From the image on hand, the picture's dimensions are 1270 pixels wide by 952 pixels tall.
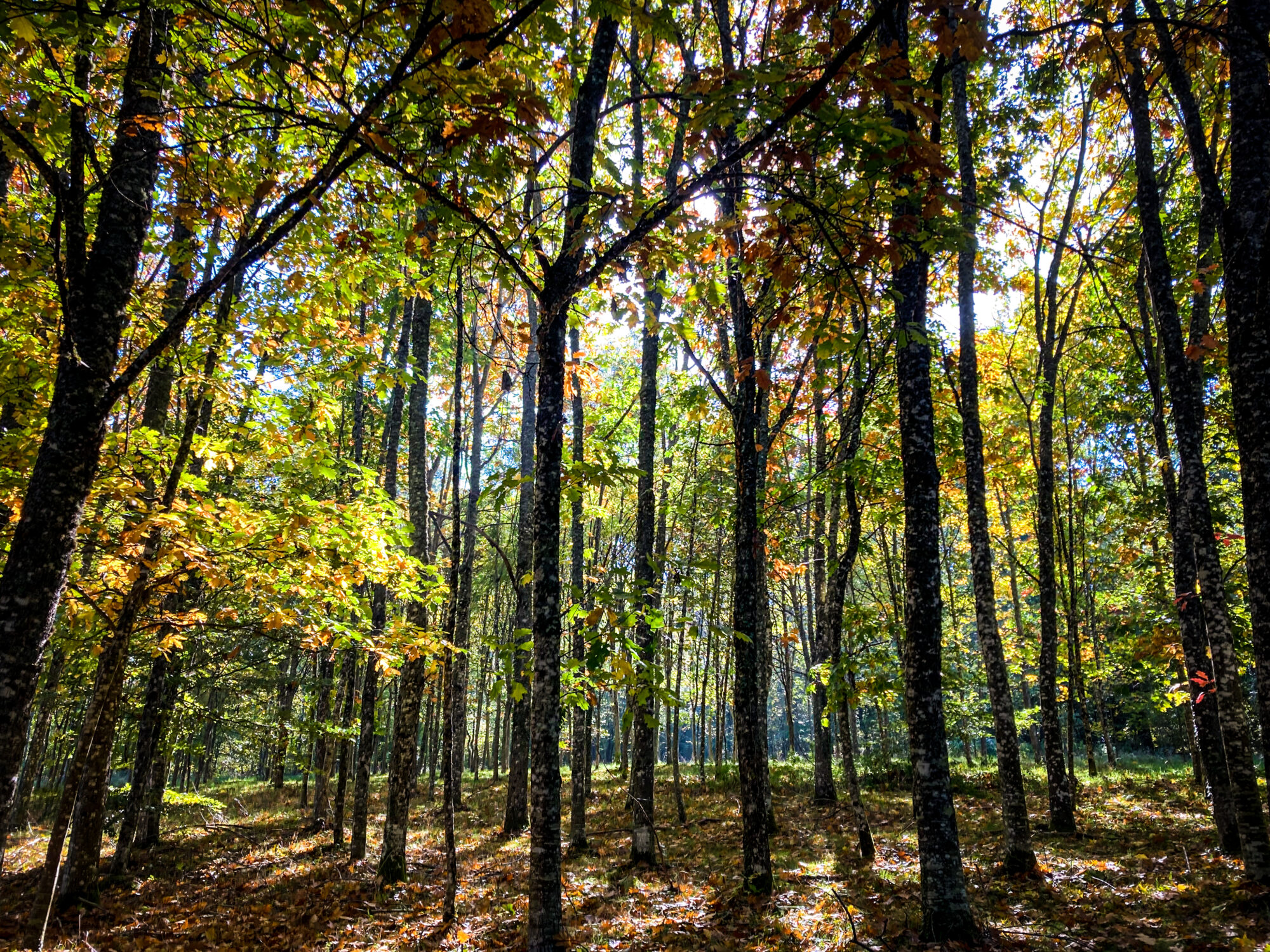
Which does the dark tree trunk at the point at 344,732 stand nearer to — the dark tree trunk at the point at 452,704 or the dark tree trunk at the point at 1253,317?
the dark tree trunk at the point at 452,704

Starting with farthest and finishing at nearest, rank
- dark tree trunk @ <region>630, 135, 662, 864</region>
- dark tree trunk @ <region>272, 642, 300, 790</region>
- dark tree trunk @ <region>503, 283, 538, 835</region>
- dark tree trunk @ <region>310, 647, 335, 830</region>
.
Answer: dark tree trunk @ <region>310, 647, 335, 830</region> < dark tree trunk @ <region>503, 283, 538, 835</region> < dark tree trunk @ <region>272, 642, 300, 790</region> < dark tree trunk @ <region>630, 135, 662, 864</region>

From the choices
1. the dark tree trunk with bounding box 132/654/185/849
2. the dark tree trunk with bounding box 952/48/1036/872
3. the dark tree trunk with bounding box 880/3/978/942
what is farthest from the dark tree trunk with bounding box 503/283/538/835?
the dark tree trunk with bounding box 952/48/1036/872

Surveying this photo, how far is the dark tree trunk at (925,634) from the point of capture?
545cm

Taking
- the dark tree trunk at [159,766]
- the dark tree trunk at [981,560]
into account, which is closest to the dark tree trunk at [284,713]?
the dark tree trunk at [159,766]

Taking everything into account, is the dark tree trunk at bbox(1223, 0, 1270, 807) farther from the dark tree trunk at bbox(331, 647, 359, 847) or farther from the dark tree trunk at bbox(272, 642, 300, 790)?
the dark tree trunk at bbox(331, 647, 359, 847)

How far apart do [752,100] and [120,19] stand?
14.1 ft

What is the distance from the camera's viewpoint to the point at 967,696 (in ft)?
74.0

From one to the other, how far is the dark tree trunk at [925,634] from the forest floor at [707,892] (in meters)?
0.50

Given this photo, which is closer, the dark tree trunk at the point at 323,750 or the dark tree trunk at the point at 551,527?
the dark tree trunk at the point at 551,527

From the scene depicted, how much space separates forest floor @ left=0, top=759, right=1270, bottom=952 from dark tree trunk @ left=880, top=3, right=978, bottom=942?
0.50 m

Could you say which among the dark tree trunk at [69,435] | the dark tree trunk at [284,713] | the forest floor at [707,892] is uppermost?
the dark tree trunk at [69,435]

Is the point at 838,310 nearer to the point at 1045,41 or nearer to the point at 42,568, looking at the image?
the point at 42,568

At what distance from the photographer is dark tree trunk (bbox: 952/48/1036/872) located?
8258 millimetres

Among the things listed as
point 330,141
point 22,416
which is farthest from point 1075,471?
point 22,416
